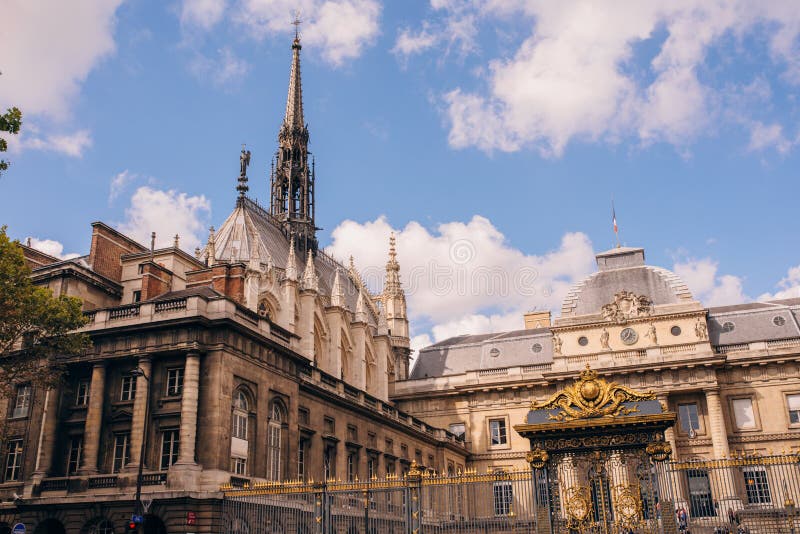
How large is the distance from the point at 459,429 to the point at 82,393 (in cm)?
3008

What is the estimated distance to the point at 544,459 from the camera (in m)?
16.7

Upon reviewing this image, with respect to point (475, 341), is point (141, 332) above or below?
below

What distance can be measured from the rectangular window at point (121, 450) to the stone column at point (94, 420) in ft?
2.20

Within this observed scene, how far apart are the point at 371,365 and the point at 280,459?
24862 millimetres

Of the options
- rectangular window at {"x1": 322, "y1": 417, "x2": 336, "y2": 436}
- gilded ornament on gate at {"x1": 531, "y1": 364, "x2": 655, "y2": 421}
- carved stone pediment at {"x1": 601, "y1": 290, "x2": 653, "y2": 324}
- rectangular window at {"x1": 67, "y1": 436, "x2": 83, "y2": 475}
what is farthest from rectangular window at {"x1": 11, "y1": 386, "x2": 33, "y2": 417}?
carved stone pediment at {"x1": 601, "y1": 290, "x2": 653, "y2": 324}

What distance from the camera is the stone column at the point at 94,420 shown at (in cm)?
2940

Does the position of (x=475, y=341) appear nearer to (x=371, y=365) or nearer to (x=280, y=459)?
(x=371, y=365)

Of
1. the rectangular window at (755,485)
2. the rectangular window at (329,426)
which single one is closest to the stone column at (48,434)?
the rectangular window at (329,426)

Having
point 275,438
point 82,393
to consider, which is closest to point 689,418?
point 275,438

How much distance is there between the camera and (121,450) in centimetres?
2983

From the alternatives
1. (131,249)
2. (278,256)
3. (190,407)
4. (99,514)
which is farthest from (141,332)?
(278,256)

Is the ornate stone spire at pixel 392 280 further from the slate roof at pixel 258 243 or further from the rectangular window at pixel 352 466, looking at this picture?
the rectangular window at pixel 352 466

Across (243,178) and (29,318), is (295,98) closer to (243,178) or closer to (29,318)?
(243,178)

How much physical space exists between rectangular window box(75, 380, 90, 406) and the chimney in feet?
139
